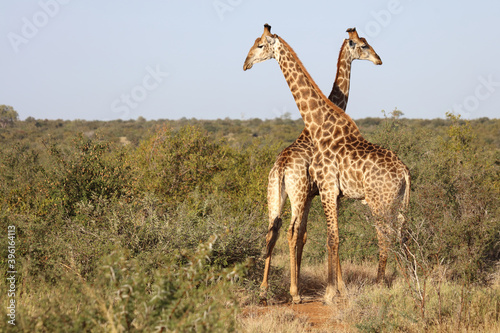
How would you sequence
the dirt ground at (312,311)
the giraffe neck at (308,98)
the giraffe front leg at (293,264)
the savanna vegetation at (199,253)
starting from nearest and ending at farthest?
the savanna vegetation at (199,253) < the dirt ground at (312,311) < the giraffe front leg at (293,264) < the giraffe neck at (308,98)

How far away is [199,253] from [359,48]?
5.95 metres

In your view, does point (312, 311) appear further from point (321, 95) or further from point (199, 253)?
point (199, 253)

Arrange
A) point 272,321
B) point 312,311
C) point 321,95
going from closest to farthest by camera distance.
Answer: point 272,321 → point 312,311 → point 321,95

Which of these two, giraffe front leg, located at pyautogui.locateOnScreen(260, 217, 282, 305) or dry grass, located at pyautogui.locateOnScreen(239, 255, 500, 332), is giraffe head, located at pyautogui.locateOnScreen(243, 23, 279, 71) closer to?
giraffe front leg, located at pyautogui.locateOnScreen(260, 217, 282, 305)

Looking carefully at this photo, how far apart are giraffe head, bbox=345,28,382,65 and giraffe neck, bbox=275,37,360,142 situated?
1134 mm

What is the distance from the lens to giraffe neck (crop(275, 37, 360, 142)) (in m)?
7.73

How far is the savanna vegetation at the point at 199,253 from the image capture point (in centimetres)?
380

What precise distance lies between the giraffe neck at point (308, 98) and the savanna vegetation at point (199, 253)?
5.29 ft

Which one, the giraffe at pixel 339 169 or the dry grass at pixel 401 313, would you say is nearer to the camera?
the dry grass at pixel 401 313

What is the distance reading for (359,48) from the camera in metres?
8.71

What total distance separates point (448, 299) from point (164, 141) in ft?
31.3

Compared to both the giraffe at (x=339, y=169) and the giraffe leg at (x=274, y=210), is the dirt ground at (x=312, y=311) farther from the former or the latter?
the giraffe leg at (x=274, y=210)

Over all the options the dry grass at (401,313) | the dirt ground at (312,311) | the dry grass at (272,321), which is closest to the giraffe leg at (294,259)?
the dirt ground at (312,311)

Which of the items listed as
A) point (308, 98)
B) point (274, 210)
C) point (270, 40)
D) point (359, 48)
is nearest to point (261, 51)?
point (270, 40)
